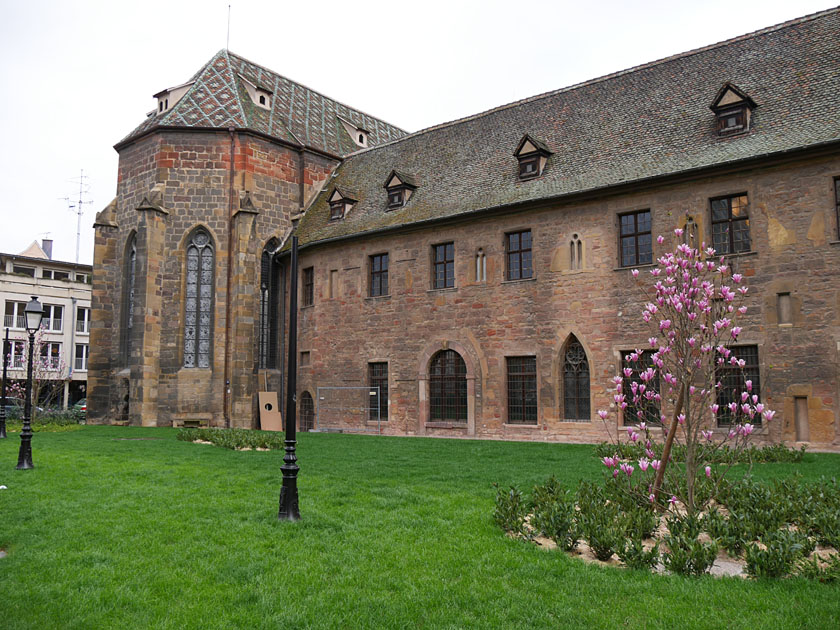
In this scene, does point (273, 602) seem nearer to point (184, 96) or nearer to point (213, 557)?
point (213, 557)

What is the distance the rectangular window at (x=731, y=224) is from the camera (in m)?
18.5

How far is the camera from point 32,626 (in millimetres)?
4863

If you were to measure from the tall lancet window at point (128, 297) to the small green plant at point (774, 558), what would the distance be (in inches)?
1083

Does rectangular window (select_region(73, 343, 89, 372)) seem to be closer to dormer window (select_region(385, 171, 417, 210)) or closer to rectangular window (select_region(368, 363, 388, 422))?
rectangular window (select_region(368, 363, 388, 422))

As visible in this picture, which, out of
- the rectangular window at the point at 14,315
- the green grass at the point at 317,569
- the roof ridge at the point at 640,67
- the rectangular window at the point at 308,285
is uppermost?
the roof ridge at the point at 640,67

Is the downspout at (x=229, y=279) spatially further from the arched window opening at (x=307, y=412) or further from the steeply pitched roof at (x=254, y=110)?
the arched window opening at (x=307, y=412)

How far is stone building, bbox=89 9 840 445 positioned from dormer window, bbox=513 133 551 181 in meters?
0.08

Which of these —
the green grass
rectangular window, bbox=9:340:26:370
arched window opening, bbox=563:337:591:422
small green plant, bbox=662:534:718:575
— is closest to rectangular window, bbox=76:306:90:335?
rectangular window, bbox=9:340:26:370

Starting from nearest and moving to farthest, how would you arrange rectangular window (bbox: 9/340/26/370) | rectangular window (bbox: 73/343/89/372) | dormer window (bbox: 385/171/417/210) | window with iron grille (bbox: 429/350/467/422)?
window with iron grille (bbox: 429/350/467/422), dormer window (bbox: 385/171/417/210), rectangular window (bbox: 9/340/26/370), rectangular window (bbox: 73/343/89/372)

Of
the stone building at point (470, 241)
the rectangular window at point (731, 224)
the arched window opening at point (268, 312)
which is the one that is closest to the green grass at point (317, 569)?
the stone building at point (470, 241)

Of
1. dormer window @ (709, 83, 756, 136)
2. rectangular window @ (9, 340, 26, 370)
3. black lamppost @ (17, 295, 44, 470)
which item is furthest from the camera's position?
rectangular window @ (9, 340, 26, 370)

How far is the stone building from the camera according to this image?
1780 centimetres

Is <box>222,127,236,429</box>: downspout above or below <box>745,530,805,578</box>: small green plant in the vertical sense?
above

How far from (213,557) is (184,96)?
2762 centimetres
